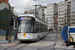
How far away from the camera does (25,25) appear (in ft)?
67.7

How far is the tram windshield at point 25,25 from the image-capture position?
67.4 ft

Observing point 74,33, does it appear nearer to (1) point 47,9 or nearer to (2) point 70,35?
(2) point 70,35

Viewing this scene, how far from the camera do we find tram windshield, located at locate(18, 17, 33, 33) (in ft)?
67.4

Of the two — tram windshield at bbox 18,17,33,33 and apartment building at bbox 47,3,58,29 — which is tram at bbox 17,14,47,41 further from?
apartment building at bbox 47,3,58,29

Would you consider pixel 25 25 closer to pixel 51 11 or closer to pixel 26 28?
pixel 26 28

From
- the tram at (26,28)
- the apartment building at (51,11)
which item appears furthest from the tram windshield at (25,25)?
the apartment building at (51,11)

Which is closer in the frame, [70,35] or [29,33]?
[70,35]

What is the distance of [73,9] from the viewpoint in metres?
118

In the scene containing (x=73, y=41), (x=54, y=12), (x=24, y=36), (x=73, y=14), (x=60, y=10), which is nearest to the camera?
(x=73, y=41)

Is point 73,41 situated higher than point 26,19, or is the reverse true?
point 26,19

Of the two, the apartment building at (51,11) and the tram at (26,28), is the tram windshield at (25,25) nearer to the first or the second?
the tram at (26,28)

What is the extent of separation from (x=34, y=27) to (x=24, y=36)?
1.68 meters

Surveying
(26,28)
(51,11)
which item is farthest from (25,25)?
(51,11)

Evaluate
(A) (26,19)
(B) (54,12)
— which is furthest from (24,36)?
(B) (54,12)
